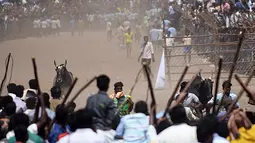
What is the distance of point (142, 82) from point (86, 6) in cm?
2371

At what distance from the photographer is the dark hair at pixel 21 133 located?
274 inches

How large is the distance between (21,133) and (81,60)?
821 inches

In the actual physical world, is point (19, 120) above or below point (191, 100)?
above

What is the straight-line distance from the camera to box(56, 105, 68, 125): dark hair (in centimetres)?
745

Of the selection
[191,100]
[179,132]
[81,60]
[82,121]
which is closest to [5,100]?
[82,121]

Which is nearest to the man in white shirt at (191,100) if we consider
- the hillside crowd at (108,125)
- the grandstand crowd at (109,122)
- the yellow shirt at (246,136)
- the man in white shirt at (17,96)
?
the grandstand crowd at (109,122)

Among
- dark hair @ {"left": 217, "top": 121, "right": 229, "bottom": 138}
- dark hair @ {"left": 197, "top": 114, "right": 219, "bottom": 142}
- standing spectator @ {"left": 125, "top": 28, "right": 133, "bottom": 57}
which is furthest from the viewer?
standing spectator @ {"left": 125, "top": 28, "right": 133, "bottom": 57}

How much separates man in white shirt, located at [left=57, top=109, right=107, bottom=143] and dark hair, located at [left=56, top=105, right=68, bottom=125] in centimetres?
58

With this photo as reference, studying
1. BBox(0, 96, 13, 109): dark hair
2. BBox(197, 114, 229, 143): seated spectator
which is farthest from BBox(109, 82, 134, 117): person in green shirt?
BBox(197, 114, 229, 143): seated spectator

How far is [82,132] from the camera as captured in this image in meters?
6.80

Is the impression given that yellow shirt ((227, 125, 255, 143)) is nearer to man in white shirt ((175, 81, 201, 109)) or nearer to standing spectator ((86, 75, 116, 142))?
standing spectator ((86, 75, 116, 142))

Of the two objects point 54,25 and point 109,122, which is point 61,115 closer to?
point 109,122

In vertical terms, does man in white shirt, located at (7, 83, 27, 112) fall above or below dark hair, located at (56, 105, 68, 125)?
below

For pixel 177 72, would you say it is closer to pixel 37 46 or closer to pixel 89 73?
pixel 89 73
